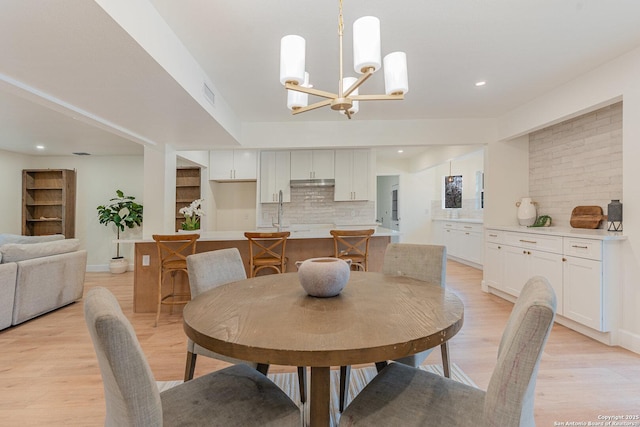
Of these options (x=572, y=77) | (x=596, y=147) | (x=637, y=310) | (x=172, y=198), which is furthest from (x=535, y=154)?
(x=172, y=198)

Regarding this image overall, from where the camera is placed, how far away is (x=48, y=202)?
19.6ft

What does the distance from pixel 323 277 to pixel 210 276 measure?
0.79 metres

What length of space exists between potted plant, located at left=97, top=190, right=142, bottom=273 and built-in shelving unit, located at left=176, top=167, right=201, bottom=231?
723mm

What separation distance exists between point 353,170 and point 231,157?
226cm

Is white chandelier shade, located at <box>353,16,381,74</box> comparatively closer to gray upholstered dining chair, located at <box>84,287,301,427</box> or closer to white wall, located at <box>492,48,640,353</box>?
gray upholstered dining chair, located at <box>84,287,301,427</box>

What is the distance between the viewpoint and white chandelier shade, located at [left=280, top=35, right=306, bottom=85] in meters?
1.48

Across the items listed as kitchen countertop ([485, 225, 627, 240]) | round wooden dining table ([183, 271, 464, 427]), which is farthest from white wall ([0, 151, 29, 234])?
kitchen countertop ([485, 225, 627, 240])

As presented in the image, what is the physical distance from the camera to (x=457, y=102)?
12.1 feet

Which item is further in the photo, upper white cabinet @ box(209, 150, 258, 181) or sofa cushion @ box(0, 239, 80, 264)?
upper white cabinet @ box(209, 150, 258, 181)

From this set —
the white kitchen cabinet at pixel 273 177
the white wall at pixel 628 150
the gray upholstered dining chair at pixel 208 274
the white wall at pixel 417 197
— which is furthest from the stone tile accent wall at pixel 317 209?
the gray upholstered dining chair at pixel 208 274

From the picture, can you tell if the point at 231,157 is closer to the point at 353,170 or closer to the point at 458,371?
the point at 353,170

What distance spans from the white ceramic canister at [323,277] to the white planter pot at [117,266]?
222 inches

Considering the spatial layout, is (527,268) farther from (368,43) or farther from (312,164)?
(312,164)

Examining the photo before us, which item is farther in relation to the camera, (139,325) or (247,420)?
(139,325)
